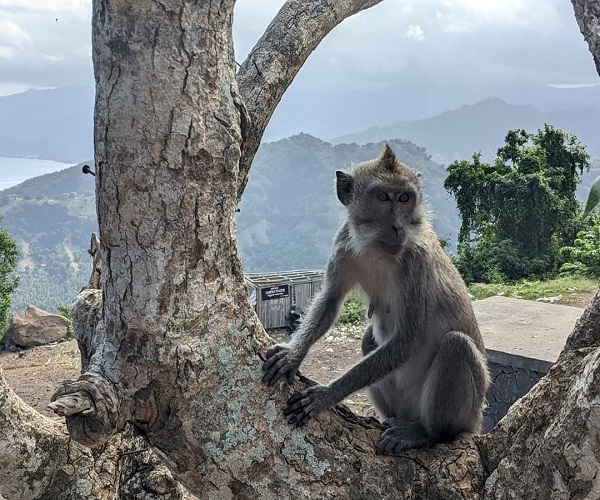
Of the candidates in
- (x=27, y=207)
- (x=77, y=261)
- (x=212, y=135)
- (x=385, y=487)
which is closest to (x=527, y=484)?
(x=385, y=487)

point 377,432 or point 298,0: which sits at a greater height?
point 298,0

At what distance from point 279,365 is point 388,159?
1.37 meters

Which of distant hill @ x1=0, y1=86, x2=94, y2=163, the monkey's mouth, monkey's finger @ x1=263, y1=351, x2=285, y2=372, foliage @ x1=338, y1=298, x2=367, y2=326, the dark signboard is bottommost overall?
foliage @ x1=338, y1=298, x2=367, y2=326

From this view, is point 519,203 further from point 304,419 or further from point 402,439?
point 304,419

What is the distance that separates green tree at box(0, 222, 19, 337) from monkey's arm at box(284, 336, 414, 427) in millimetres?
10960

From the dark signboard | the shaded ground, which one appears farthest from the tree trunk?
the dark signboard

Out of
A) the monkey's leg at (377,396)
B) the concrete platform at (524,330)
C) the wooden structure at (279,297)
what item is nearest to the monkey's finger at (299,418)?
the monkey's leg at (377,396)

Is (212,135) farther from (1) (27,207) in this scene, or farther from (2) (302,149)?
(1) (27,207)

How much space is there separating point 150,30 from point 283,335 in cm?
1051

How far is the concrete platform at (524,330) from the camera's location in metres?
5.07

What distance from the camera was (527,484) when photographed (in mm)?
2061

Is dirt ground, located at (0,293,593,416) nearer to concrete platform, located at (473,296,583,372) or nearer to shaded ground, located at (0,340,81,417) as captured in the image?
shaded ground, located at (0,340,81,417)

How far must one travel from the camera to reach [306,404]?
238 centimetres

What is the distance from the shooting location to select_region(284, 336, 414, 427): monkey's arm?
235 centimetres
